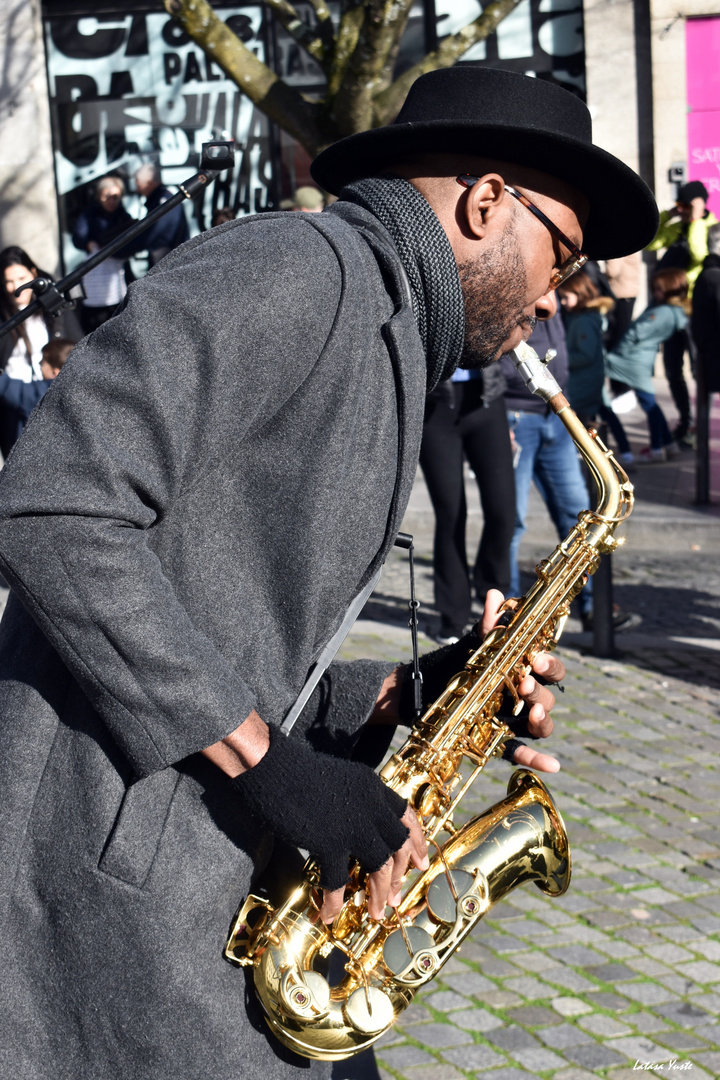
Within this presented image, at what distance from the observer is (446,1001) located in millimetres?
3598

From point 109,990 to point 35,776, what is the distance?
0.32 meters

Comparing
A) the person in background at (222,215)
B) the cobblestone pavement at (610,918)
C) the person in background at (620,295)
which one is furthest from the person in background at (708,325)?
the person in background at (222,215)

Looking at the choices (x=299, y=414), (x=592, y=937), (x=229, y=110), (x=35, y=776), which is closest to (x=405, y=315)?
(x=299, y=414)

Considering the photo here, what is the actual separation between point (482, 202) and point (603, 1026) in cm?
245

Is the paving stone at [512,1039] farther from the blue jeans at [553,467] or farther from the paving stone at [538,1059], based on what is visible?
the blue jeans at [553,467]

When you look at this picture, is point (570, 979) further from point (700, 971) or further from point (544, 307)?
point (544, 307)

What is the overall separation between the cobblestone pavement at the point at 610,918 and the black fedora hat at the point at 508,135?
228 cm

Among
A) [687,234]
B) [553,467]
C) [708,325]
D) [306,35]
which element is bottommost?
[553,467]

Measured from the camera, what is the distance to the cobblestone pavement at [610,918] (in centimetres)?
336

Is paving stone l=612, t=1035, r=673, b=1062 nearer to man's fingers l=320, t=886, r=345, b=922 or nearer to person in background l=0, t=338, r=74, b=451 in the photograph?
man's fingers l=320, t=886, r=345, b=922

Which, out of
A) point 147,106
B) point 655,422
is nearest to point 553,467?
point 655,422

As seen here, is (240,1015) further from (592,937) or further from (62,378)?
(592,937)

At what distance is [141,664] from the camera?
1.60 m

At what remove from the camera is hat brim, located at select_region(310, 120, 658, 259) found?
6.27ft
